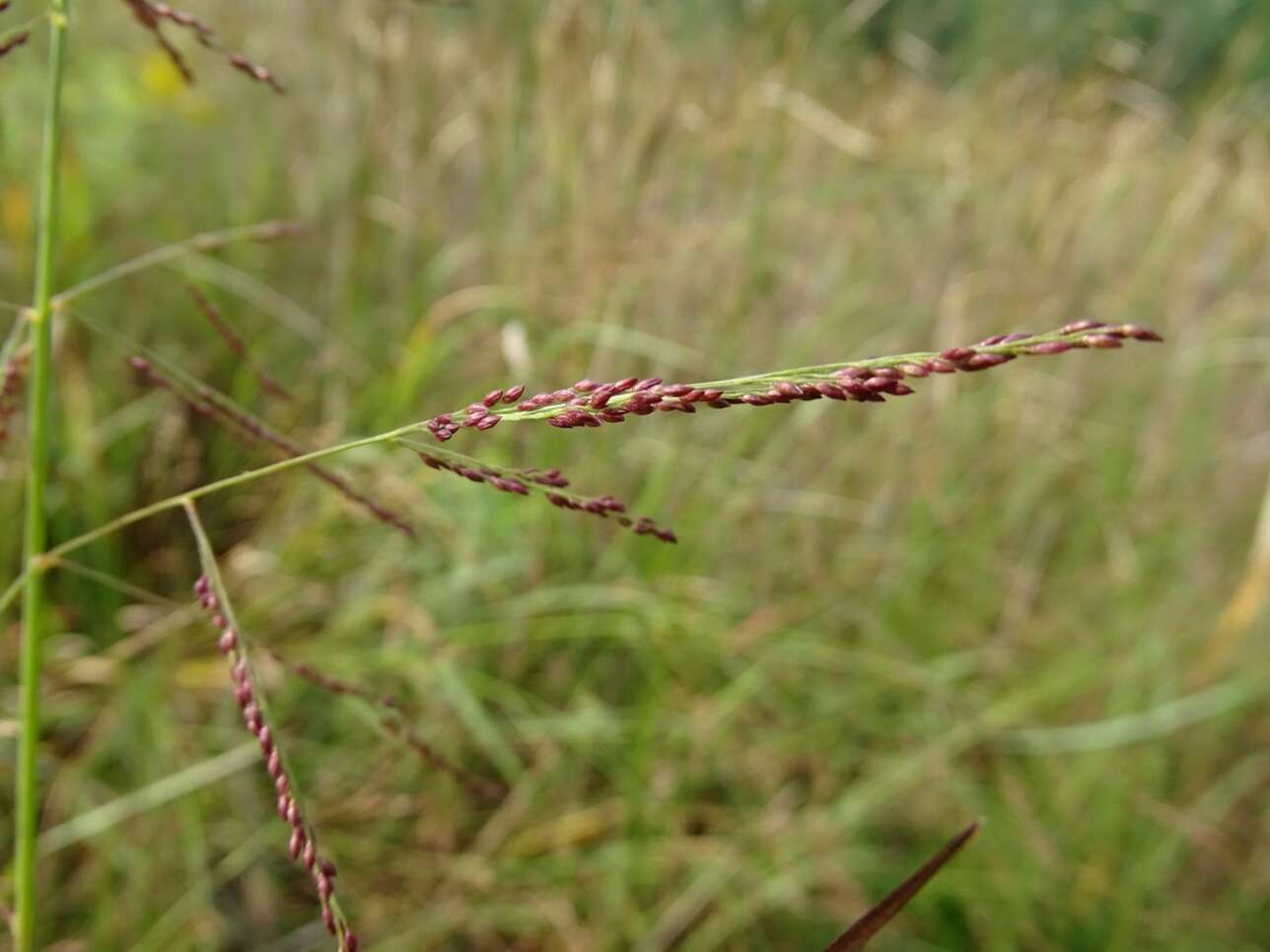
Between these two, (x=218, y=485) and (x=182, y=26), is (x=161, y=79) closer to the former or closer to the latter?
(x=182, y=26)

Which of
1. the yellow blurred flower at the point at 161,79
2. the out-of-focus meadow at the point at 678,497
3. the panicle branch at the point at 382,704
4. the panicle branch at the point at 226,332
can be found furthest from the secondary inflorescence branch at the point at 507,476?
the yellow blurred flower at the point at 161,79

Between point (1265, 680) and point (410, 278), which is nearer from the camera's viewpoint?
point (1265, 680)

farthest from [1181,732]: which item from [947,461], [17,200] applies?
[17,200]

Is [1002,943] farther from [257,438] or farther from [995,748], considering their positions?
[257,438]

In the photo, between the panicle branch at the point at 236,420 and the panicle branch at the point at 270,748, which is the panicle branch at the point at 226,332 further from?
the panicle branch at the point at 270,748

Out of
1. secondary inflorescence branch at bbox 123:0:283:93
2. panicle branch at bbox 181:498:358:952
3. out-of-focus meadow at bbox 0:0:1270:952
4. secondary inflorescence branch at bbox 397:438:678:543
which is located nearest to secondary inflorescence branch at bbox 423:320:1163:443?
secondary inflorescence branch at bbox 397:438:678:543

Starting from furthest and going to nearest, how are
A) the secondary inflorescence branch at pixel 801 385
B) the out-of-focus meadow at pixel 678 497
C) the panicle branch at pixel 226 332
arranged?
the out-of-focus meadow at pixel 678 497, the panicle branch at pixel 226 332, the secondary inflorescence branch at pixel 801 385
